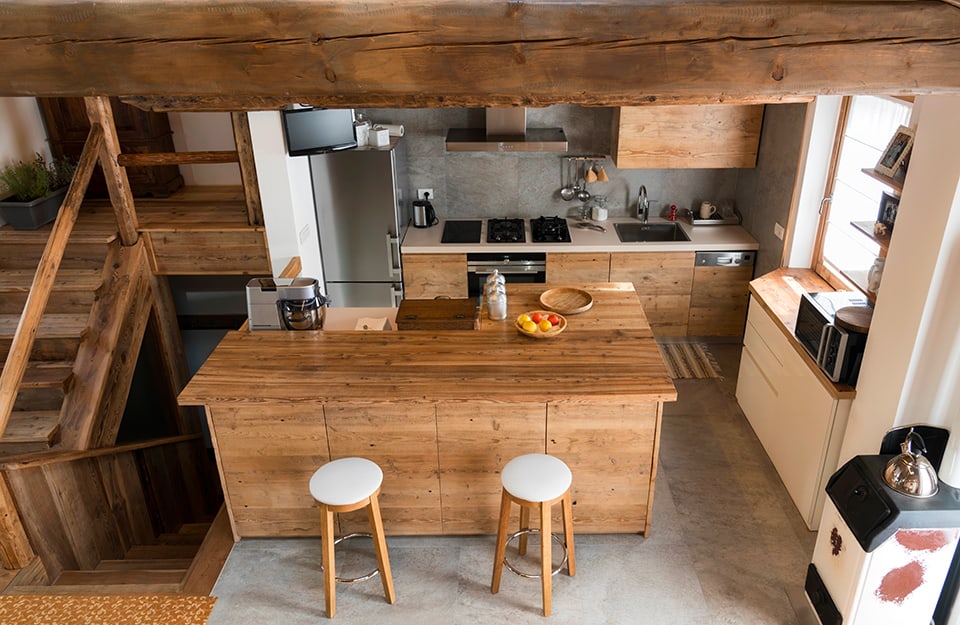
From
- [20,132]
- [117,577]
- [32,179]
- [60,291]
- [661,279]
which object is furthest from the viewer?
[661,279]

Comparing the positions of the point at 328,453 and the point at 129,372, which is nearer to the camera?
the point at 328,453

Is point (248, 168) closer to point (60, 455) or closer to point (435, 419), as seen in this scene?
point (60, 455)

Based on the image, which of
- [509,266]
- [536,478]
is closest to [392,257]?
[509,266]

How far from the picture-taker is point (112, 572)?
342 centimetres

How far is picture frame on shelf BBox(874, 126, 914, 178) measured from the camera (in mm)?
3207


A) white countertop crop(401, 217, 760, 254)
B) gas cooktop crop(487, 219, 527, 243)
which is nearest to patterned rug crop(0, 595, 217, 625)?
white countertop crop(401, 217, 760, 254)

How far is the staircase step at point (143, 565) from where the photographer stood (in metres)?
3.71

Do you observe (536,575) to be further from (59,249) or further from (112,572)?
(59,249)

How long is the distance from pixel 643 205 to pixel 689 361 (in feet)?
4.70

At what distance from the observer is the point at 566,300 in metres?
3.83

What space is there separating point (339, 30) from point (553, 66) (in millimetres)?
635

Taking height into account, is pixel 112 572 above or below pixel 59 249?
below

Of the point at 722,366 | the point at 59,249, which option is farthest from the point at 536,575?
the point at 59,249

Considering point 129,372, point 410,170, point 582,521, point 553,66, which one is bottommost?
point 582,521
